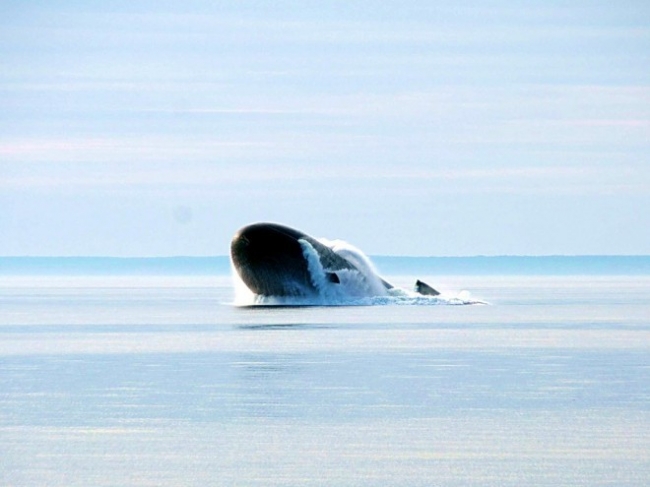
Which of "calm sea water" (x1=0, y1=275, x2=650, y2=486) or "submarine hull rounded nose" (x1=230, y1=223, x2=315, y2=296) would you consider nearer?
"calm sea water" (x1=0, y1=275, x2=650, y2=486)

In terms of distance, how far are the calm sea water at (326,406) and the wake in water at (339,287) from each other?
11.5 m

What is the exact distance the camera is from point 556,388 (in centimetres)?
2731

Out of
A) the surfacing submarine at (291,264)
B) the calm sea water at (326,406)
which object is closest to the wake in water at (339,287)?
the surfacing submarine at (291,264)

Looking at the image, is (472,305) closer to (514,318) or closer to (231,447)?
(514,318)

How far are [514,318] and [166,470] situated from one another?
1413 inches

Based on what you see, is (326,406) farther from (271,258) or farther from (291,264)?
(291,264)

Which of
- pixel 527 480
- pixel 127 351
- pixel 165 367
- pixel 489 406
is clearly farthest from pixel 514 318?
pixel 527 480

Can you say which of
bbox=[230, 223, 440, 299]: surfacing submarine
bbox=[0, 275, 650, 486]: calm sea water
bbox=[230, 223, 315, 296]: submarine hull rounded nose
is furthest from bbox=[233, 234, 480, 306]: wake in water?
bbox=[0, 275, 650, 486]: calm sea water

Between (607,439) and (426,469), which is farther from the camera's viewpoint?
(607,439)

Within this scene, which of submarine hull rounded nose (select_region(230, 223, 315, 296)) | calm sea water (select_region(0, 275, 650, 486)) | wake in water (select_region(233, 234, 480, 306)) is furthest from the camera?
wake in water (select_region(233, 234, 480, 306))

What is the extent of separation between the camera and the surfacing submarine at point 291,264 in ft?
187

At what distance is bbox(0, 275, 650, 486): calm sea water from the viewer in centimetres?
1853

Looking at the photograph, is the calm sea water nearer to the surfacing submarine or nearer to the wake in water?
the surfacing submarine

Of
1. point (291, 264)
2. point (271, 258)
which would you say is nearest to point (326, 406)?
point (271, 258)
